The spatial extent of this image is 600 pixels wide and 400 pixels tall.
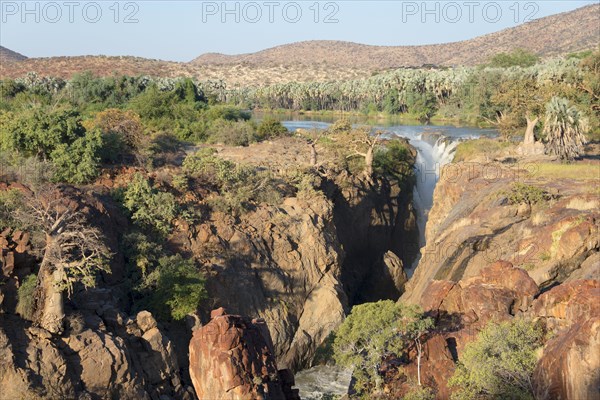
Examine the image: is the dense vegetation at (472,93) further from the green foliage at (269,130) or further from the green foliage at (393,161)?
the green foliage at (269,130)

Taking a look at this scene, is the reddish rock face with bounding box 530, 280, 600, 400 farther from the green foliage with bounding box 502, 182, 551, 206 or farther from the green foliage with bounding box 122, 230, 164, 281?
the green foliage with bounding box 122, 230, 164, 281

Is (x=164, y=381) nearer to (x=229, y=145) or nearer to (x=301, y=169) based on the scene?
(x=301, y=169)

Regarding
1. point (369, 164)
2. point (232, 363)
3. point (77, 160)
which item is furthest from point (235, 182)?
A: point (232, 363)

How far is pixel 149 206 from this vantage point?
25.7 meters

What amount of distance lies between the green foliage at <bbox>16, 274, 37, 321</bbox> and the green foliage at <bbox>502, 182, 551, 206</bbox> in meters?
15.5

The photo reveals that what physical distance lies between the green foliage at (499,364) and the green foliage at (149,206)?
13.0 m

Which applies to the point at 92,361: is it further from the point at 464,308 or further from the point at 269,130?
the point at 269,130

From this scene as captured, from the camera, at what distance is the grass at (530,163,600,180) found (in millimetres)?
31391

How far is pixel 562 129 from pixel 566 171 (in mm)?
3893

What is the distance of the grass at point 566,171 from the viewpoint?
103ft

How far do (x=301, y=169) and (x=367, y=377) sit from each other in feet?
56.9

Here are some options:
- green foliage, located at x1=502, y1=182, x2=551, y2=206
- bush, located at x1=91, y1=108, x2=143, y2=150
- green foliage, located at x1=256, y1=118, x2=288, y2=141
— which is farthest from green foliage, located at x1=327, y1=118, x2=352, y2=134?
green foliage, located at x1=502, y1=182, x2=551, y2=206

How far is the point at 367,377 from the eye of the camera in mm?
16844

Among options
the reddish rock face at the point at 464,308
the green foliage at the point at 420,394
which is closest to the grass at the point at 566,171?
the reddish rock face at the point at 464,308
